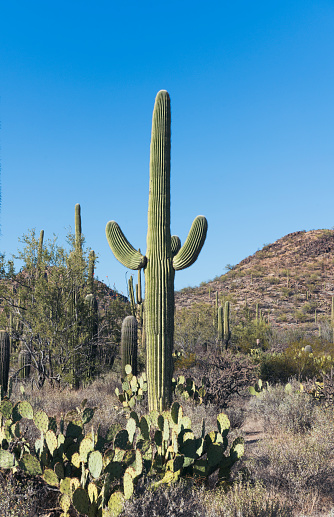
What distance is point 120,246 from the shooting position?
29.9ft

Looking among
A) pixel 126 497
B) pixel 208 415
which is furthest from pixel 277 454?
pixel 208 415

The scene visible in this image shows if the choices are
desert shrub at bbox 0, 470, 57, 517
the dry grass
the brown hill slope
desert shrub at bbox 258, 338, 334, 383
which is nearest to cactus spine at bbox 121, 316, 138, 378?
the dry grass

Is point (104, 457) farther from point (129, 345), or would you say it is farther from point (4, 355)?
point (4, 355)

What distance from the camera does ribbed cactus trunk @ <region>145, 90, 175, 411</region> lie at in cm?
Result: 811

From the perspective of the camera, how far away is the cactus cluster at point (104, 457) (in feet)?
12.6

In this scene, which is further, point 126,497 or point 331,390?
point 331,390

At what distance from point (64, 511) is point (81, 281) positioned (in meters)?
9.40

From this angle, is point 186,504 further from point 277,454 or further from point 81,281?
point 81,281

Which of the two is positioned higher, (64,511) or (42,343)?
(42,343)

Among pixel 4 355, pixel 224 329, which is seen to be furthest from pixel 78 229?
pixel 224 329

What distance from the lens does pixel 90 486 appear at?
152 inches

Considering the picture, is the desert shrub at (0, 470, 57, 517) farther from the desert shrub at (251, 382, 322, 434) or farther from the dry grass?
the desert shrub at (251, 382, 322, 434)

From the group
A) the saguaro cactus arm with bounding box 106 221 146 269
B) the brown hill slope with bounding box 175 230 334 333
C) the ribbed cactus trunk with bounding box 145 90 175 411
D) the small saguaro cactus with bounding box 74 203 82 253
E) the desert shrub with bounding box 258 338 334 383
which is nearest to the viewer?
the ribbed cactus trunk with bounding box 145 90 175 411

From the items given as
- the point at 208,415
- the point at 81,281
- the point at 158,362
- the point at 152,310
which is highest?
the point at 81,281
